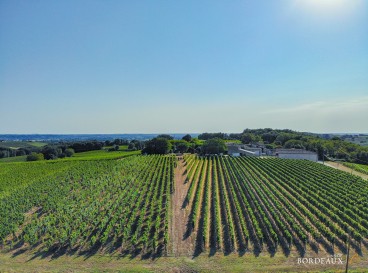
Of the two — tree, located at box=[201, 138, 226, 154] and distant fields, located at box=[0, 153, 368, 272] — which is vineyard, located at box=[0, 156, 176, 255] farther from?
tree, located at box=[201, 138, 226, 154]

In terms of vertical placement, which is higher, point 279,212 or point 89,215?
point 279,212

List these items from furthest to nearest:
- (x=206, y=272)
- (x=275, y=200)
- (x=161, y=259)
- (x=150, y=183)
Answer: (x=150, y=183) → (x=275, y=200) → (x=161, y=259) → (x=206, y=272)

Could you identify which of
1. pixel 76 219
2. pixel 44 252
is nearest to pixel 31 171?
pixel 76 219

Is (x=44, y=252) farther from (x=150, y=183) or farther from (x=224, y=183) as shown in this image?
(x=224, y=183)

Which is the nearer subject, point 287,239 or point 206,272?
point 206,272

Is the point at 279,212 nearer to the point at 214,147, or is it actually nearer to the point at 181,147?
the point at 214,147

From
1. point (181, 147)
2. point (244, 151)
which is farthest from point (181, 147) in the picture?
point (244, 151)

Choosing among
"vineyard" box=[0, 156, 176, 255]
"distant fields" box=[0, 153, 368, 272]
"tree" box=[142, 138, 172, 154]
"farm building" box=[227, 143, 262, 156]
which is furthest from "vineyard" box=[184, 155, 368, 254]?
"tree" box=[142, 138, 172, 154]
